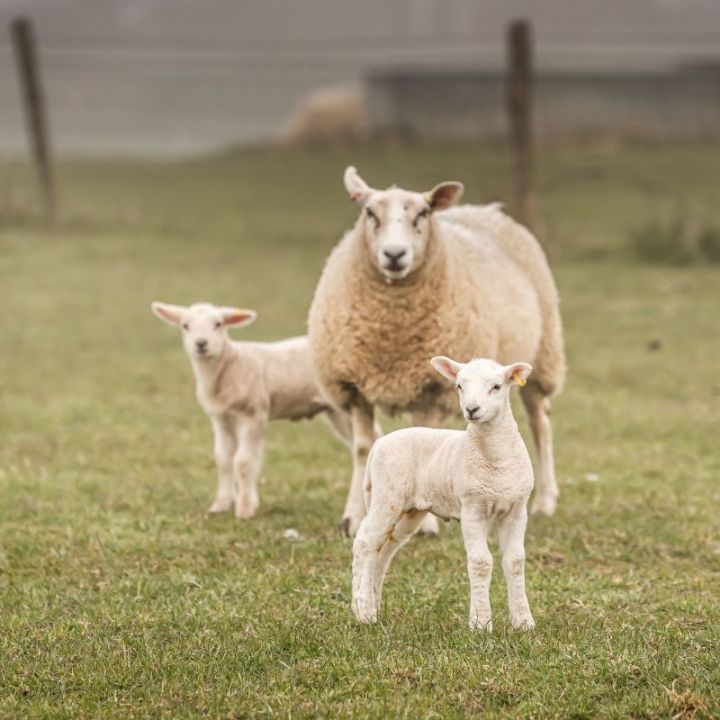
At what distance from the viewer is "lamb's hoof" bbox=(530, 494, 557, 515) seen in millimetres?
8102

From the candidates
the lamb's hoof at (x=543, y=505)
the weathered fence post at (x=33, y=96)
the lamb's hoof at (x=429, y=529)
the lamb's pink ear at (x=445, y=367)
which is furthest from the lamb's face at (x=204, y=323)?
the weathered fence post at (x=33, y=96)

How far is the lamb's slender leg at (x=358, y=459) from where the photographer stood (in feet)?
24.4

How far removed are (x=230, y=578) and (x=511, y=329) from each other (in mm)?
2206

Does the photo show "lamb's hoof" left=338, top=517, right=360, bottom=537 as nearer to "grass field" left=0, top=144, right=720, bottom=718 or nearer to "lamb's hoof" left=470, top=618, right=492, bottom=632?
"grass field" left=0, top=144, right=720, bottom=718

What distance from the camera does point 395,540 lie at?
5.80 meters

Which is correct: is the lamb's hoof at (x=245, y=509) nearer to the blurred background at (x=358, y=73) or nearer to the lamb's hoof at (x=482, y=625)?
the lamb's hoof at (x=482, y=625)

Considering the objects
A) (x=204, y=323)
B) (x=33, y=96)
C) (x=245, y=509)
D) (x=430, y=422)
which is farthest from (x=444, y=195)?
(x=33, y=96)

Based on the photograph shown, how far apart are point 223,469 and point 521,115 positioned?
1417 centimetres

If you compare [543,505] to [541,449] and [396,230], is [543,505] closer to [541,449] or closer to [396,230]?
[541,449]

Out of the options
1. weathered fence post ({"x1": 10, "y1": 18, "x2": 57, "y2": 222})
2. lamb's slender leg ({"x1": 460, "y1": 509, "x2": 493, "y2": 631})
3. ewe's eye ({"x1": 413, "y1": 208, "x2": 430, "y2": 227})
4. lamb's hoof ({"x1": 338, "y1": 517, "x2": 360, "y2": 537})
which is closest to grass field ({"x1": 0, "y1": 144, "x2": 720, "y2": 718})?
lamb's hoof ({"x1": 338, "y1": 517, "x2": 360, "y2": 537})

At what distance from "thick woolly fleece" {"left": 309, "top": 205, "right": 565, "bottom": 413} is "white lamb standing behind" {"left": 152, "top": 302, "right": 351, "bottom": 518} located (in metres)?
0.45

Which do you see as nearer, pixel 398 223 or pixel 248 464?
pixel 398 223

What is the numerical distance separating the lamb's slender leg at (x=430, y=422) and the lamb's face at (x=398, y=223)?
719mm

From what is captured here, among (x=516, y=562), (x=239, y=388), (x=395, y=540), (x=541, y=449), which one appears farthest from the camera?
(x=541, y=449)
